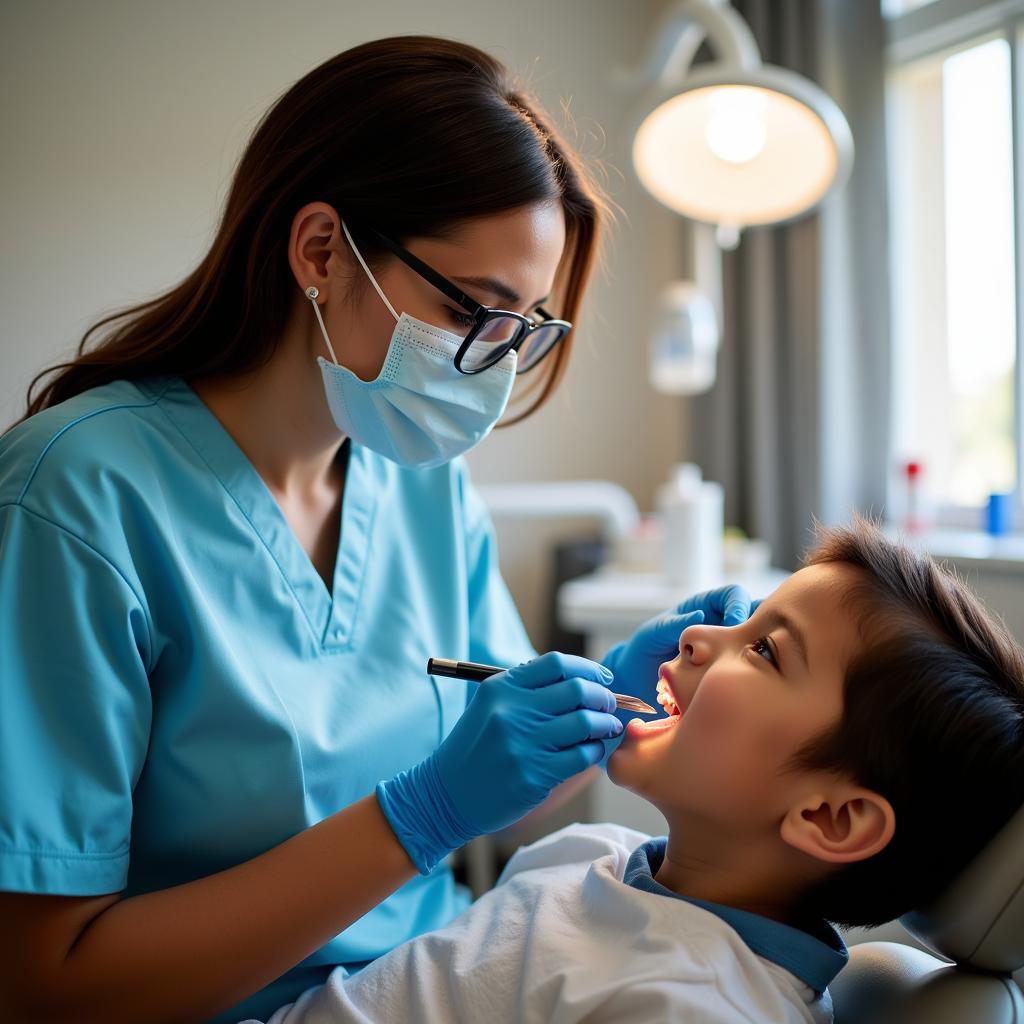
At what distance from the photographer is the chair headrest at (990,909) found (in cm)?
77

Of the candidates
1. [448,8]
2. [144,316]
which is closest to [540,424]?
[448,8]

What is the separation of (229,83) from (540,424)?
1.28 metres

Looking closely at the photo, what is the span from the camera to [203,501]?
106 centimetres

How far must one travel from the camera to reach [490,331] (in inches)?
43.7

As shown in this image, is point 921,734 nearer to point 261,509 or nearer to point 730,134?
point 261,509

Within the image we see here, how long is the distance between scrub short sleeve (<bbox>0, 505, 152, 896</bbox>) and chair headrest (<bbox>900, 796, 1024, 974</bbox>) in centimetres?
77

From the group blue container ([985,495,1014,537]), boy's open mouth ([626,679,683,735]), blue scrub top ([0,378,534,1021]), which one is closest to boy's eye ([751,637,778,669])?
boy's open mouth ([626,679,683,735])

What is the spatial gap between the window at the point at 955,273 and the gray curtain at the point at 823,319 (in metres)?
0.06

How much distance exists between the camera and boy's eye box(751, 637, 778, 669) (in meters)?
0.94

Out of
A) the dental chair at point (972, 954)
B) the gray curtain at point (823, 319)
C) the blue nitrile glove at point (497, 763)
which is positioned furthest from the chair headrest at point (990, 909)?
the gray curtain at point (823, 319)

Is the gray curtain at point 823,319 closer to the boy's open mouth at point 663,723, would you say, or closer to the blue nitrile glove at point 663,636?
the blue nitrile glove at point 663,636

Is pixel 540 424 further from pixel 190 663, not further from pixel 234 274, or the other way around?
pixel 190 663

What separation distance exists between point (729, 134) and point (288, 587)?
3.59ft

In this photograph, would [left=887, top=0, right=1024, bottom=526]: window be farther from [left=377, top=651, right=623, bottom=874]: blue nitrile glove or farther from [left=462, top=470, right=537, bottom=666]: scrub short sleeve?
[left=377, top=651, right=623, bottom=874]: blue nitrile glove
